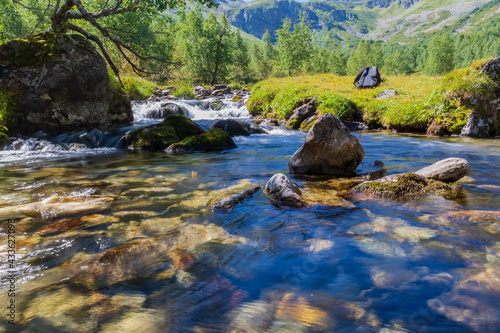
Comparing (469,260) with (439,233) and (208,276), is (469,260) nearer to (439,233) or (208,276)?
(439,233)

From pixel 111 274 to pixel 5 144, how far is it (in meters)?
9.99

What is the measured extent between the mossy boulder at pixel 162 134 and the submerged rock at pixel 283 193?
6.24 metres

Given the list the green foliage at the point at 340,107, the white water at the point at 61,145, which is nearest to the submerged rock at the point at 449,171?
the white water at the point at 61,145

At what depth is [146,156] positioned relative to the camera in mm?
8594

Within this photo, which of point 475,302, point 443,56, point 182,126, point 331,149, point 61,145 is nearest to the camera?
point 475,302

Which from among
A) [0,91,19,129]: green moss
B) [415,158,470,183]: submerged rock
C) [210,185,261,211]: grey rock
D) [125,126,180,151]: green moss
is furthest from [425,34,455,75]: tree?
[0,91,19,129]: green moss

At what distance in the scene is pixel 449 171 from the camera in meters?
4.67

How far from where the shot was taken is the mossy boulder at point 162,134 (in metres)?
9.77

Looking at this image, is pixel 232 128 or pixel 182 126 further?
pixel 232 128

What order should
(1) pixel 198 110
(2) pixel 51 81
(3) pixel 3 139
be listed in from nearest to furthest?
(3) pixel 3 139
(2) pixel 51 81
(1) pixel 198 110

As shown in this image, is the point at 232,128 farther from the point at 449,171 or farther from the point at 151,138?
the point at 449,171

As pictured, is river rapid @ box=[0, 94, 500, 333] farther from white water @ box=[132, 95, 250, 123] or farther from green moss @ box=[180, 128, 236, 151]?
white water @ box=[132, 95, 250, 123]

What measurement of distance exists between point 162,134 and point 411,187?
26.9ft

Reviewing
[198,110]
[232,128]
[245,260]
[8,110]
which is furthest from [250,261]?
[198,110]
